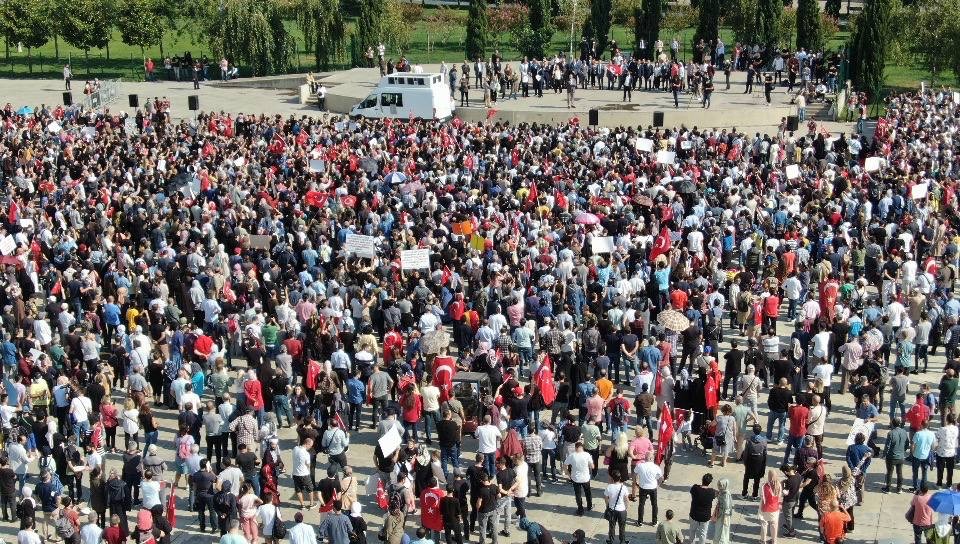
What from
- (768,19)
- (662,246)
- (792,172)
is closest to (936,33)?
(768,19)

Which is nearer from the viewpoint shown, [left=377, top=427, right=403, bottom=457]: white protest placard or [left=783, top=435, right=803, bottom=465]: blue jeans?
[left=377, top=427, right=403, bottom=457]: white protest placard

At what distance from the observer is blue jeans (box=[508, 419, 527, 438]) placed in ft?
58.8

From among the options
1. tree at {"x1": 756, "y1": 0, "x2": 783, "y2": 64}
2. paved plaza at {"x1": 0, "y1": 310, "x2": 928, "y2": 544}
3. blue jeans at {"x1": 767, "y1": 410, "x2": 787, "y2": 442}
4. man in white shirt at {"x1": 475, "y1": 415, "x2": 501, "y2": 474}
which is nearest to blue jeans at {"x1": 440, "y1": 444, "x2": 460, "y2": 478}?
man in white shirt at {"x1": 475, "y1": 415, "x2": 501, "y2": 474}

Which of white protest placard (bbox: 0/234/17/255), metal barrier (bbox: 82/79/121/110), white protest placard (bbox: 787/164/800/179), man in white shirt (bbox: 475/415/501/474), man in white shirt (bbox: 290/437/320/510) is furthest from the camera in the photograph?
metal barrier (bbox: 82/79/121/110)

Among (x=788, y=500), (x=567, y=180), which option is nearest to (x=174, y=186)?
(x=567, y=180)

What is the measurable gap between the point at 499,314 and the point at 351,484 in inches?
255

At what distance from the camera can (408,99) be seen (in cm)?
4509

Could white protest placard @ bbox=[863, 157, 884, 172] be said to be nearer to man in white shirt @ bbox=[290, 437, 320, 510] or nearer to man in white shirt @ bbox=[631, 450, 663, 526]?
man in white shirt @ bbox=[631, 450, 663, 526]

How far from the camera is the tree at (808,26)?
55219 millimetres

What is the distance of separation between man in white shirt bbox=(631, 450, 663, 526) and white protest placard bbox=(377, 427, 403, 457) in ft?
10.7

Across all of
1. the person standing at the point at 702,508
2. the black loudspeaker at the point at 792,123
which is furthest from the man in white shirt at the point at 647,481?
the black loudspeaker at the point at 792,123

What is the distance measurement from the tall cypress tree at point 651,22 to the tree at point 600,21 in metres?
2.82

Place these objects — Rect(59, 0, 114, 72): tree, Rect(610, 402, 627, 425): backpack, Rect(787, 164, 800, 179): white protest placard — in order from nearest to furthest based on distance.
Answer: Rect(610, 402, 627, 425): backpack
Rect(787, 164, 800, 179): white protest placard
Rect(59, 0, 114, 72): tree

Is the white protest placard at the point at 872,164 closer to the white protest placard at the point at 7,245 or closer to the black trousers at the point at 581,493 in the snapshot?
the black trousers at the point at 581,493
